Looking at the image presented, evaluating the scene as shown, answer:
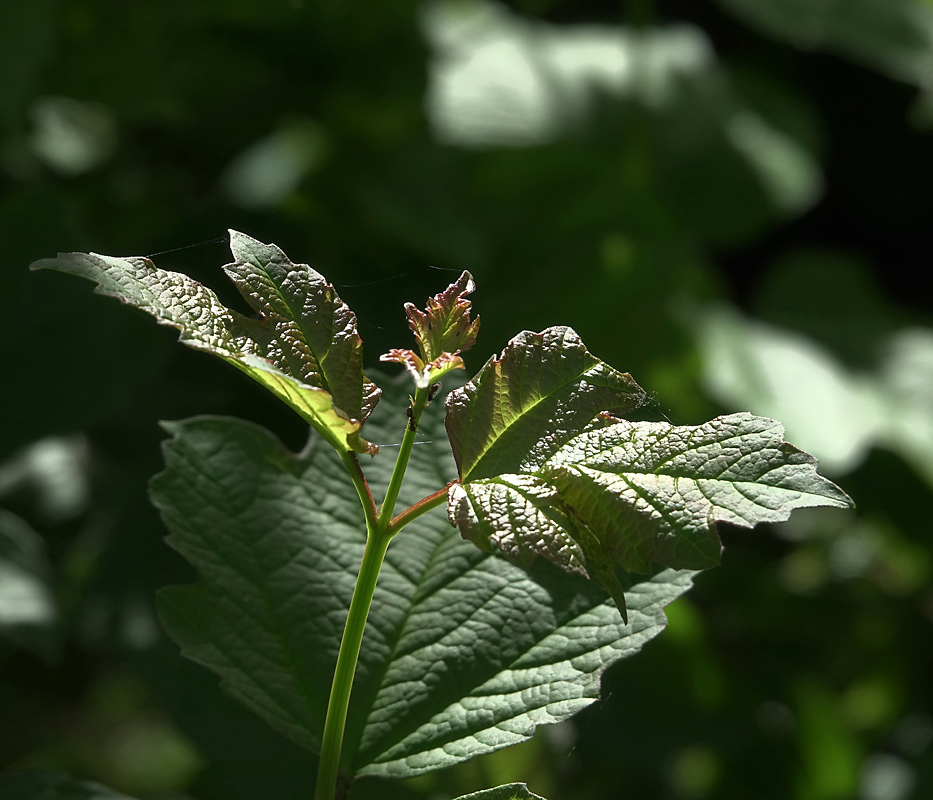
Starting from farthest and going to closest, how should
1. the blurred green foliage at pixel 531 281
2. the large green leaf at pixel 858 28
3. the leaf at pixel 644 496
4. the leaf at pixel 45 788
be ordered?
the large green leaf at pixel 858 28 < the blurred green foliage at pixel 531 281 < the leaf at pixel 45 788 < the leaf at pixel 644 496

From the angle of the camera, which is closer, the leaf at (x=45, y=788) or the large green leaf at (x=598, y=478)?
the large green leaf at (x=598, y=478)

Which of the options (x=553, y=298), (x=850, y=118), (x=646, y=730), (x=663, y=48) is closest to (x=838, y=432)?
(x=553, y=298)

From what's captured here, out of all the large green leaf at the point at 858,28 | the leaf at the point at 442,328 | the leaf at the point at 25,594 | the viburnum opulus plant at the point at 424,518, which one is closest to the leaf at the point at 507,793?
the viburnum opulus plant at the point at 424,518

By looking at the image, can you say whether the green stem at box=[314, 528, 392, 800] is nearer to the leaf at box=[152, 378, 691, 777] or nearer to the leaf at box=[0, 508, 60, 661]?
the leaf at box=[152, 378, 691, 777]

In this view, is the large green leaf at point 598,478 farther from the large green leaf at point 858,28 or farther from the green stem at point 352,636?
the large green leaf at point 858,28

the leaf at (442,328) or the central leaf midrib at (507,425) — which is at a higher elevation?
the leaf at (442,328)

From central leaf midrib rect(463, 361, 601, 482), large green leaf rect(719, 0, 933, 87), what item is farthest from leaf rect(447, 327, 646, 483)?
large green leaf rect(719, 0, 933, 87)

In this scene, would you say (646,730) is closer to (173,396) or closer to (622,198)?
(173,396)
